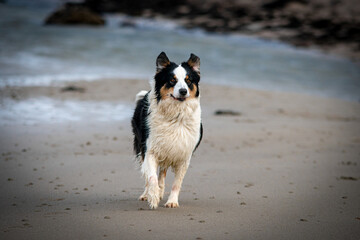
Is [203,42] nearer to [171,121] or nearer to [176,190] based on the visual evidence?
[171,121]

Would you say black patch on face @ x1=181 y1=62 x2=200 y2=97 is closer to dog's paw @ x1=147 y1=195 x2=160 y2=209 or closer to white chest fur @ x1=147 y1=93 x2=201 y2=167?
white chest fur @ x1=147 y1=93 x2=201 y2=167

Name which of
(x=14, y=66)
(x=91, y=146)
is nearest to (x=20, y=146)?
(x=91, y=146)

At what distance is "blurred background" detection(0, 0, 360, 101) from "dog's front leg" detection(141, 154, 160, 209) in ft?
41.8

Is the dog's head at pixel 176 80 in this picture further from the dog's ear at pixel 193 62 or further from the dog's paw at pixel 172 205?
the dog's paw at pixel 172 205

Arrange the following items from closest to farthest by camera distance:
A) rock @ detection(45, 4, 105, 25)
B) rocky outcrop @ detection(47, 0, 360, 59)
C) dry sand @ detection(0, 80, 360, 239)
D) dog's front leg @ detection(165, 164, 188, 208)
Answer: dry sand @ detection(0, 80, 360, 239)
dog's front leg @ detection(165, 164, 188, 208)
rocky outcrop @ detection(47, 0, 360, 59)
rock @ detection(45, 4, 105, 25)

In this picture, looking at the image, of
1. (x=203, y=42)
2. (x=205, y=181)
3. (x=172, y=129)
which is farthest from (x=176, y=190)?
(x=203, y=42)

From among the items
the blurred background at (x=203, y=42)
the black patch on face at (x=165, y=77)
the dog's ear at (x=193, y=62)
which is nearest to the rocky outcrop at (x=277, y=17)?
the blurred background at (x=203, y=42)

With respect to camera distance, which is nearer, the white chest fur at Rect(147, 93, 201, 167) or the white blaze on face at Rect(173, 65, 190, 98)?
the white blaze on face at Rect(173, 65, 190, 98)

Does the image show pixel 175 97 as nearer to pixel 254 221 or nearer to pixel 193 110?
pixel 193 110

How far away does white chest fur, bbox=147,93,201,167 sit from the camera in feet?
21.9

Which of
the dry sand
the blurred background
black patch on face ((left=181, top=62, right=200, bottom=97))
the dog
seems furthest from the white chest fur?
the blurred background

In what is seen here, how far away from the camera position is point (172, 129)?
22.0 feet

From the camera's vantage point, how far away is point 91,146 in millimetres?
10672

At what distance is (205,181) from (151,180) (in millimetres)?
2037
